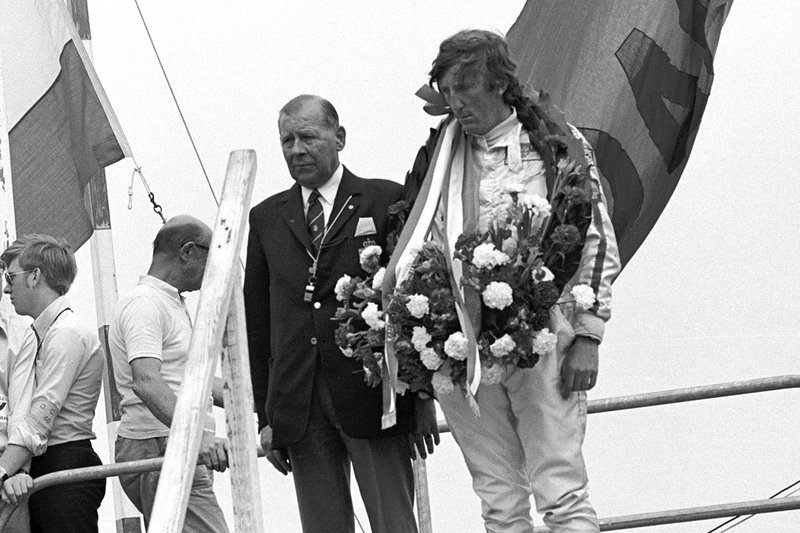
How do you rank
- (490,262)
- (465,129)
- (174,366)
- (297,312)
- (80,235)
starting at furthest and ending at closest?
(80,235)
(174,366)
(297,312)
(465,129)
(490,262)

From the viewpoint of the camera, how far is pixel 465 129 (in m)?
3.83

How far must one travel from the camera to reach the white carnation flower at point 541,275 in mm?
3563

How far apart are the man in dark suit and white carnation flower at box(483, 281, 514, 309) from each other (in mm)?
558

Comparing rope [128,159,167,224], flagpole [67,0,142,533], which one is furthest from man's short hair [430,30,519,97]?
flagpole [67,0,142,533]

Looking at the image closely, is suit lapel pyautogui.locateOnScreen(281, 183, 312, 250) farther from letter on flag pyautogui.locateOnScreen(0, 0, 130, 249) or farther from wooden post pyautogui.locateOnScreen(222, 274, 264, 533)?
letter on flag pyautogui.locateOnScreen(0, 0, 130, 249)

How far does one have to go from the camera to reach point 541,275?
11.7ft

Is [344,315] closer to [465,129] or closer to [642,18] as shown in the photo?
[465,129]

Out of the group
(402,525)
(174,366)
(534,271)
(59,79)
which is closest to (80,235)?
(59,79)

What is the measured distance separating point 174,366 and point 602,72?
191 centimetres

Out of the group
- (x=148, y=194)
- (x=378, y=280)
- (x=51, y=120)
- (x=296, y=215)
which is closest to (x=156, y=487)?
(x=296, y=215)

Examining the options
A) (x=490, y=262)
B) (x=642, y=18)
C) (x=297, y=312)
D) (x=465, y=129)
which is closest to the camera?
(x=490, y=262)

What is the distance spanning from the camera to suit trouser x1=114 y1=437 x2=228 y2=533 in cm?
469

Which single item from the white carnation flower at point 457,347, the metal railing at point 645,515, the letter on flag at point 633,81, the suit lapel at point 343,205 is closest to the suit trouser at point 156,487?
the metal railing at point 645,515

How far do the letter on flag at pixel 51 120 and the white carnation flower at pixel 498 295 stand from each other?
10.1 feet
